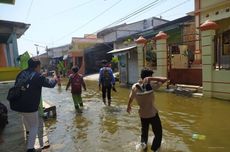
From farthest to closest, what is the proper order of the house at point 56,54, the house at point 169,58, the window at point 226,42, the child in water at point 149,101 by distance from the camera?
the house at point 56,54, the window at point 226,42, the house at point 169,58, the child in water at point 149,101

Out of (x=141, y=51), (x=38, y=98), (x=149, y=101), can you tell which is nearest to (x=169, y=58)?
(x=141, y=51)

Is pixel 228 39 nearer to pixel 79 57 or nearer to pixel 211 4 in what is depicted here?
pixel 211 4

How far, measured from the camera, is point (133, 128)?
794 centimetres

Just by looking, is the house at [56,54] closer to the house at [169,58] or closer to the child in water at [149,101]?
the house at [169,58]

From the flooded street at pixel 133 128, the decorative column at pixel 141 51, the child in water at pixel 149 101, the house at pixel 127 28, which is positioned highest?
the house at pixel 127 28

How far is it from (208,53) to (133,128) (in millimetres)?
6143

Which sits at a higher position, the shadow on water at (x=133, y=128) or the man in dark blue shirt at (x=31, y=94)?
the man in dark blue shirt at (x=31, y=94)

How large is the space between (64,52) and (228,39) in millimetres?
40247

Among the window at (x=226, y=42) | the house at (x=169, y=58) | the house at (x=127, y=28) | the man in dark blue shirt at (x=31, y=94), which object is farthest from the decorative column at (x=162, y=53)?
the house at (x=127, y=28)

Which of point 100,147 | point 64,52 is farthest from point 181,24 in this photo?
point 64,52

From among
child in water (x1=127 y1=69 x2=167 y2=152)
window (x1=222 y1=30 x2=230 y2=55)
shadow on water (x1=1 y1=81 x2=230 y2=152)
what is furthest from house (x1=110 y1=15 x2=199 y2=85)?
child in water (x1=127 y1=69 x2=167 y2=152)

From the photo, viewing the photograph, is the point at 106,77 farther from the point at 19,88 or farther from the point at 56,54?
the point at 56,54

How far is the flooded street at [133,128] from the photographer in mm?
6297

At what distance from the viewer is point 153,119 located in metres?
5.41
